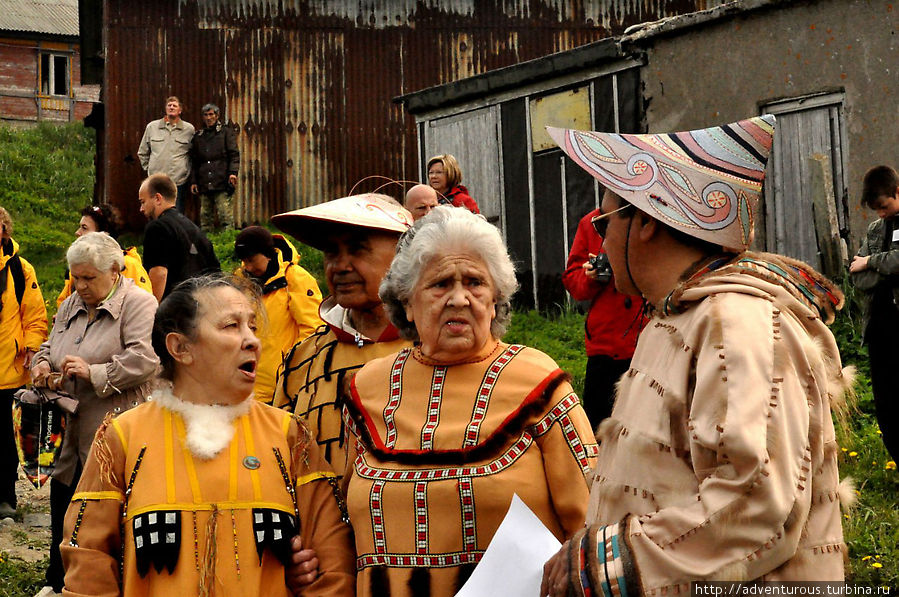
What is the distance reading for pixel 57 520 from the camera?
5.99 meters

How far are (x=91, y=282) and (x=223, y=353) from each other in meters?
2.62

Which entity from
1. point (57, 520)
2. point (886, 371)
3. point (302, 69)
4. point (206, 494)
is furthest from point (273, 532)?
point (302, 69)

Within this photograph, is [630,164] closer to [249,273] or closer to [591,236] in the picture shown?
[591,236]

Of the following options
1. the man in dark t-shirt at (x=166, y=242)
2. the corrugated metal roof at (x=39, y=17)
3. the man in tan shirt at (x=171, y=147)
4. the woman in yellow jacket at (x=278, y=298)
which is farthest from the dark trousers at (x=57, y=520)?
the corrugated metal roof at (x=39, y=17)

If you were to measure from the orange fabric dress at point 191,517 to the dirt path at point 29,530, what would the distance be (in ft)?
12.8

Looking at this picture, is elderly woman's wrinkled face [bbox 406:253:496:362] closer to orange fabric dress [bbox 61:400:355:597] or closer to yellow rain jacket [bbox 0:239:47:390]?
orange fabric dress [bbox 61:400:355:597]

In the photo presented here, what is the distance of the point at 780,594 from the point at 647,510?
11.7 inches

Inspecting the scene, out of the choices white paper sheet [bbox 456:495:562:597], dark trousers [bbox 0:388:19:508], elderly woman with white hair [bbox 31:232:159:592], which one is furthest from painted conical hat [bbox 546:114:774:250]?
dark trousers [bbox 0:388:19:508]

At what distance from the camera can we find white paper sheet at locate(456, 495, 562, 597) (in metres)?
2.49

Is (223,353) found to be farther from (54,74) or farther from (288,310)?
(54,74)

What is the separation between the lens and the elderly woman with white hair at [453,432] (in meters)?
2.95

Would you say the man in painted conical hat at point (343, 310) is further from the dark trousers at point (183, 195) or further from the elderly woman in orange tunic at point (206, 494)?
the dark trousers at point (183, 195)

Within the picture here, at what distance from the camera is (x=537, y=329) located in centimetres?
1216

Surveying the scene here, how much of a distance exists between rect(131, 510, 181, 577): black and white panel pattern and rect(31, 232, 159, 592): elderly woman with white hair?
8.53 ft
